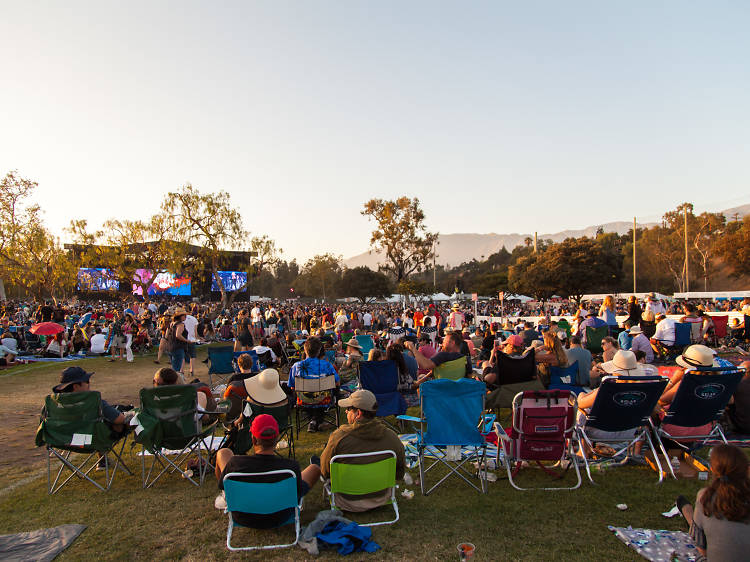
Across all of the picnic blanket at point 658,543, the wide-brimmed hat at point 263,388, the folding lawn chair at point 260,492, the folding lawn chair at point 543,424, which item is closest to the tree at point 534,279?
the folding lawn chair at point 543,424

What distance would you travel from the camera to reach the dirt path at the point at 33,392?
18.9 ft

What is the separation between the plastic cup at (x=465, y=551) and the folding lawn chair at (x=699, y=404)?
2.38m

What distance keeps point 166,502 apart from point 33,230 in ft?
88.1

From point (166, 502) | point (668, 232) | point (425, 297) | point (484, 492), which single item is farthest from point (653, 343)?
point (668, 232)

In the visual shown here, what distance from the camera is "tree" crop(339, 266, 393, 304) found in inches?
2418

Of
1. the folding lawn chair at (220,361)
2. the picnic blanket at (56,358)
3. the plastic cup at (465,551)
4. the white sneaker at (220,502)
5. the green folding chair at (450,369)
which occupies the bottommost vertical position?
the picnic blanket at (56,358)

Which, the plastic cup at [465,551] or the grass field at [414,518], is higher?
the plastic cup at [465,551]

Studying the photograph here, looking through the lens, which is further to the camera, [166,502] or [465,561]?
[166,502]

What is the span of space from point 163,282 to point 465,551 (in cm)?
3385

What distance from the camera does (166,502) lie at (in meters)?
4.23

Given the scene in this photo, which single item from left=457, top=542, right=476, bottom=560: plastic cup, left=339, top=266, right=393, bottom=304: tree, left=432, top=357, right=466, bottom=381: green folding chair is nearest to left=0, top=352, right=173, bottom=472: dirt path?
left=457, top=542, right=476, bottom=560: plastic cup

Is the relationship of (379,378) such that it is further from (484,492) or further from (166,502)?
(166,502)

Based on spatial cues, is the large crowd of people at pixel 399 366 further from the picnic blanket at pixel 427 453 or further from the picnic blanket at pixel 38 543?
the picnic blanket at pixel 38 543

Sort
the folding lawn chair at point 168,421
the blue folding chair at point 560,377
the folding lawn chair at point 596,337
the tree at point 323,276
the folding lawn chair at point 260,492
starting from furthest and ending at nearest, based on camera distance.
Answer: the tree at point 323,276
the folding lawn chair at point 596,337
the blue folding chair at point 560,377
the folding lawn chair at point 168,421
the folding lawn chair at point 260,492
